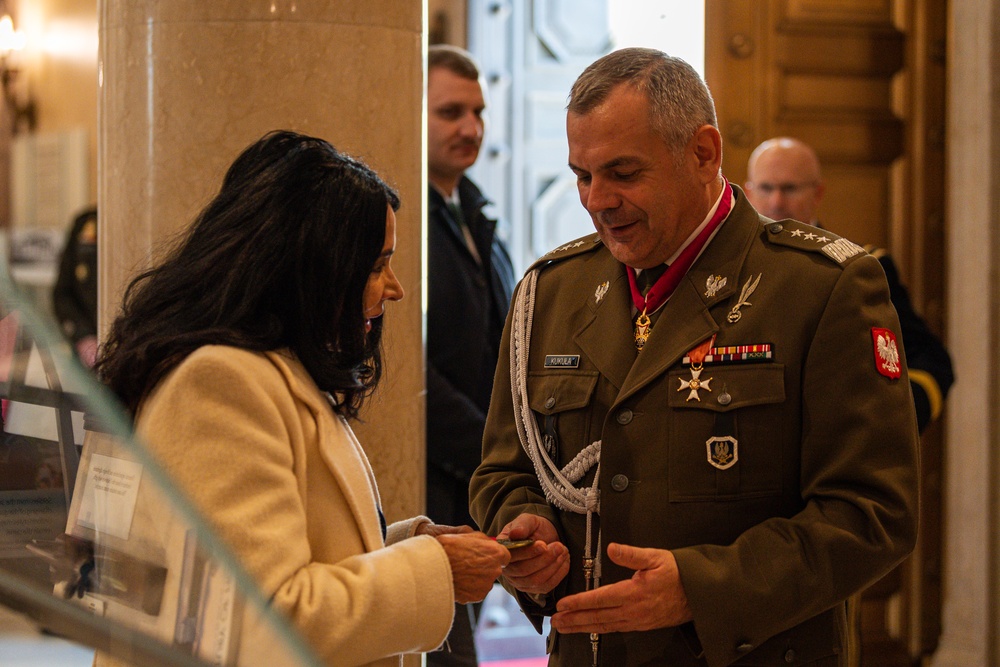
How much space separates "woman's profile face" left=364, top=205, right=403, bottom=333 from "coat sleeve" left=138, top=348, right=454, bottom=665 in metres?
0.21

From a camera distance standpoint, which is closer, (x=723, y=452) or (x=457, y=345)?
(x=723, y=452)

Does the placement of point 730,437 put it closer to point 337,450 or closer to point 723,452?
point 723,452

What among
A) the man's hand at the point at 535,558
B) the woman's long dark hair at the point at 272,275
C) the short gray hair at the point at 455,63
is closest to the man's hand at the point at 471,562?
the man's hand at the point at 535,558

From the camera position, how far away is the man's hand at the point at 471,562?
5.14 ft

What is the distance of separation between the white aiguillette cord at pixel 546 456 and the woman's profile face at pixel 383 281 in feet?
1.31

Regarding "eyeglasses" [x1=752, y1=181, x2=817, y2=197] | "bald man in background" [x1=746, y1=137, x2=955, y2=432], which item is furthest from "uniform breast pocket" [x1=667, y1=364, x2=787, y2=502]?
"eyeglasses" [x1=752, y1=181, x2=817, y2=197]

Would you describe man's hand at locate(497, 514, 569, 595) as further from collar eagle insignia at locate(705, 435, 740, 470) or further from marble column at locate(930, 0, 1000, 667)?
marble column at locate(930, 0, 1000, 667)

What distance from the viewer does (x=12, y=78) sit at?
1091cm

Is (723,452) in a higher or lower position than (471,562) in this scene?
higher

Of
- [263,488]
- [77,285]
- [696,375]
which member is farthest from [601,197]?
[77,285]

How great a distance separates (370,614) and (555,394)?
60cm

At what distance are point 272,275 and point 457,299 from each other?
5.46 feet

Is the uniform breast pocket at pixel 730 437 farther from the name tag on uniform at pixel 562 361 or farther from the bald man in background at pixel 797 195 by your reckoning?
the bald man in background at pixel 797 195

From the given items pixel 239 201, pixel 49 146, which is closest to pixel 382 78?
pixel 239 201
